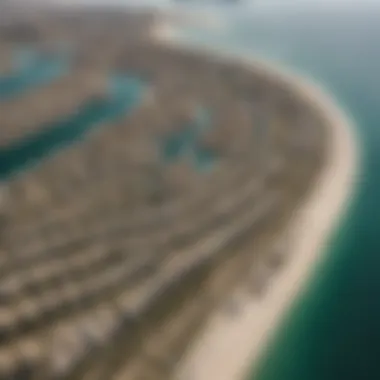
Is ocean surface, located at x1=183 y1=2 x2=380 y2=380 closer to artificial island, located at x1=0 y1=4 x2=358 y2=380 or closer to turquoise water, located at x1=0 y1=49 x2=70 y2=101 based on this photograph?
artificial island, located at x1=0 y1=4 x2=358 y2=380

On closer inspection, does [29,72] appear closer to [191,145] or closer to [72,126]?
[72,126]

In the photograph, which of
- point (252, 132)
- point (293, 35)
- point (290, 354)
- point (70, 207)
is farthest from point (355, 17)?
point (290, 354)

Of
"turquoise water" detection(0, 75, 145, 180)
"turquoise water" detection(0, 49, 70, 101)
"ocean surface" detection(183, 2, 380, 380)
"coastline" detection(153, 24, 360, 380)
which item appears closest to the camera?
"coastline" detection(153, 24, 360, 380)

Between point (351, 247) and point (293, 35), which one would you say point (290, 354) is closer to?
point (351, 247)

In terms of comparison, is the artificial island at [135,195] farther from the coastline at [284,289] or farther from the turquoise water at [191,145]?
the coastline at [284,289]

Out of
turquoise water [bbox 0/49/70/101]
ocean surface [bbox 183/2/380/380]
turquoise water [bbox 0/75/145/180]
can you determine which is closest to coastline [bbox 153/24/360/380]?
ocean surface [bbox 183/2/380/380]
